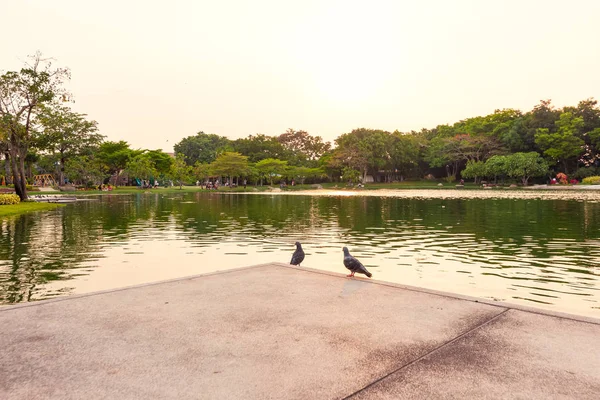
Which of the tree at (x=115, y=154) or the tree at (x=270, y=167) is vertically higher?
the tree at (x=115, y=154)

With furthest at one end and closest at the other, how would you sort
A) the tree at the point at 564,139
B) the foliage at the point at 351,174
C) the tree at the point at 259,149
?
the tree at the point at 259,149 < the foliage at the point at 351,174 < the tree at the point at 564,139

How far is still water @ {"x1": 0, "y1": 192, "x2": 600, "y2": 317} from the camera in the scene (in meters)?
8.97

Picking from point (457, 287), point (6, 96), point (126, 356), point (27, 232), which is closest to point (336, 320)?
point (126, 356)

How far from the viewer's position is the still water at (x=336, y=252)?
29.4 ft

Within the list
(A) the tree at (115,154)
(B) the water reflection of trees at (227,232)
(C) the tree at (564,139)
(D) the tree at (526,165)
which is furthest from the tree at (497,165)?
(A) the tree at (115,154)

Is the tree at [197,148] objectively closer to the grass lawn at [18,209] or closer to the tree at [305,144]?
the tree at [305,144]

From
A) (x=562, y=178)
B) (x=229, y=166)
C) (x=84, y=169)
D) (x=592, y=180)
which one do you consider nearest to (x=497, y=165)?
(x=562, y=178)

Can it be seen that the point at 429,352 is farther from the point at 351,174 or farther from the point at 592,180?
the point at 351,174

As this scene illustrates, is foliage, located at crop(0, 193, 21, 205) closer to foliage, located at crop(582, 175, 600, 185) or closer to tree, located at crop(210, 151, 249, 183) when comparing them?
tree, located at crop(210, 151, 249, 183)

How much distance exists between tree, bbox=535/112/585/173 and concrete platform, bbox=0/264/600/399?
2895 inches

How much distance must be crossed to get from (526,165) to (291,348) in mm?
72709

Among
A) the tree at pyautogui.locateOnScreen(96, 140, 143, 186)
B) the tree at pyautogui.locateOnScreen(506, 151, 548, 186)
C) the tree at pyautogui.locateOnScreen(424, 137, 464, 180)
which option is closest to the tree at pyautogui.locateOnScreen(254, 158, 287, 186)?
the tree at pyautogui.locateOnScreen(96, 140, 143, 186)

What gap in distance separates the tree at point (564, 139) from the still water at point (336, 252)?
52932 mm

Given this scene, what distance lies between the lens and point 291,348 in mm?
3906
